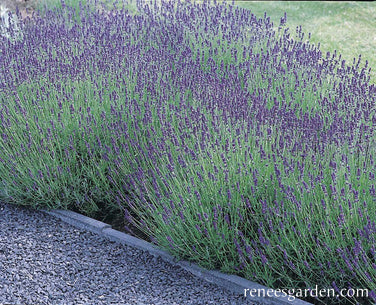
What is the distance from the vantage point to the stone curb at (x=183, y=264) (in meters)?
2.94

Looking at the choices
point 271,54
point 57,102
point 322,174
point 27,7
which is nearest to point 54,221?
point 57,102

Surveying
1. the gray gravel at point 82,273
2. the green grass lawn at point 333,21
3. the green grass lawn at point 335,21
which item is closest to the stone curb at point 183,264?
the gray gravel at point 82,273

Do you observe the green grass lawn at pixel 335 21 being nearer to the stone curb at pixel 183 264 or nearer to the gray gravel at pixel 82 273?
the stone curb at pixel 183 264

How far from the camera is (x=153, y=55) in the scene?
518 cm

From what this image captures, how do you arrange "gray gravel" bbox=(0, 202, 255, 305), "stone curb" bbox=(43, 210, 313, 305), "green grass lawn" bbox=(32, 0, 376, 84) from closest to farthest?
1. "stone curb" bbox=(43, 210, 313, 305)
2. "gray gravel" bbox=(0, 202, 255, 305)
3. "green grass lawn" bbox=(32, 0, 376, 84)

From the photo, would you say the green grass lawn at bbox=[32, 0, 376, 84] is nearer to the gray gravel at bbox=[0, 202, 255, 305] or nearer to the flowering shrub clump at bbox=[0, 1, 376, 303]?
the flowering shrub clump at bbox=[0, 1, 376, 303]

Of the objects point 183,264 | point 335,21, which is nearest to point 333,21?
point 335,21

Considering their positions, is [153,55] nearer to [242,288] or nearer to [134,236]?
[134,236]

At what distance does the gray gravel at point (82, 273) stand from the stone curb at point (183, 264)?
0.04m

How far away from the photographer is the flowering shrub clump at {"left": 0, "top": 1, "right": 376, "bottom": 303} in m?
3.04

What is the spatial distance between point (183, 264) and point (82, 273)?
2.21 feet

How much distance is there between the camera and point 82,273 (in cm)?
331

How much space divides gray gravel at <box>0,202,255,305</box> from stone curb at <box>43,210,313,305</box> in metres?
0.04

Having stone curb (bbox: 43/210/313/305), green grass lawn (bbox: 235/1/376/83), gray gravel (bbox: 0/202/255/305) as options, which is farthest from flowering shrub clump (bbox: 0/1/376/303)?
green grass lawn (bbox: 235/1/376/83)
